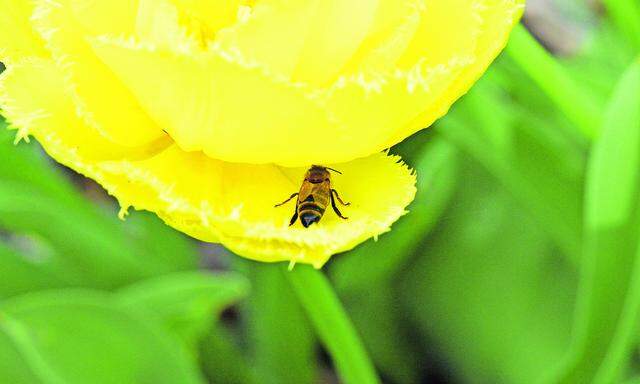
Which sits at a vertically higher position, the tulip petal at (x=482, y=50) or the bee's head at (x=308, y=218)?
the tulip petal at (x=482, y=50)

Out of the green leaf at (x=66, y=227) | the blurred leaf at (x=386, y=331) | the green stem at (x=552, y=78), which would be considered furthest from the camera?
the blurred leaf at (x=386, y=331)

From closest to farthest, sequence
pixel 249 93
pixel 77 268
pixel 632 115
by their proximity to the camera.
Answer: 1. pixel 249 93
2. pixel 632 115
3. pixel 77 268

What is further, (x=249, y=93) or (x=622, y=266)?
(x=622, y=266)

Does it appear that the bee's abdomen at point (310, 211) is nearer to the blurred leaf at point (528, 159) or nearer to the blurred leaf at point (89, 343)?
the blurred leaf at point (89, 343)

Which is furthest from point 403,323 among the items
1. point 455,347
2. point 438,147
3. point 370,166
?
point 370,166

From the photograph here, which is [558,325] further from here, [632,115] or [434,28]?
[434,28]

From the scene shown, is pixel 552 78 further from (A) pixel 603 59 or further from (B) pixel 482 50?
(A) pixel 603 59

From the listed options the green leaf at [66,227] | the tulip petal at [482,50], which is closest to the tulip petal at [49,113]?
the tulip petal at [482,50]

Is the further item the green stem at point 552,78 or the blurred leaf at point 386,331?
the blurred leaf at point 386,331

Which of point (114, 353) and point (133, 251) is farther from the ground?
point (133, 251)
